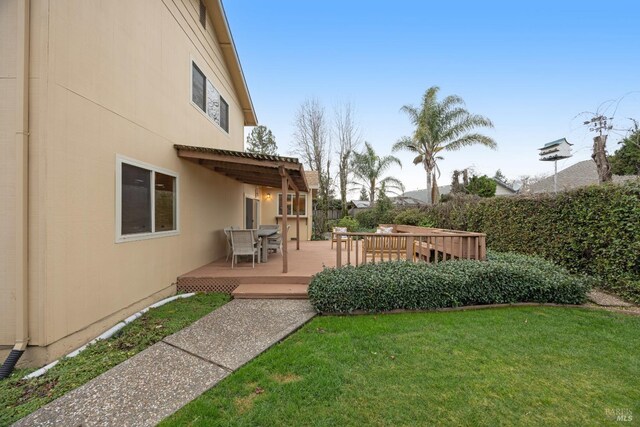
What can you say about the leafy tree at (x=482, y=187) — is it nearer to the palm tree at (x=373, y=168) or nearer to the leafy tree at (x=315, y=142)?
the palm tree at (x=373, y=168)

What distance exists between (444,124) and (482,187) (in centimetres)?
496

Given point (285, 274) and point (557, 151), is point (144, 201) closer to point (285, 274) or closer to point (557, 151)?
point (285, 274)

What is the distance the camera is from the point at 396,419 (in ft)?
7.22

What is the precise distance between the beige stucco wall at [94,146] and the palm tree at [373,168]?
622 inches

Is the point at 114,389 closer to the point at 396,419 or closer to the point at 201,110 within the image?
the point at 396,419

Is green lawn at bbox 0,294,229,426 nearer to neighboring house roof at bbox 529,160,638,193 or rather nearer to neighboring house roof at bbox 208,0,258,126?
neighboring house roof at bbox 208,0,258,126

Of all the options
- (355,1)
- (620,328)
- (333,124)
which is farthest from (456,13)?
(620,328)

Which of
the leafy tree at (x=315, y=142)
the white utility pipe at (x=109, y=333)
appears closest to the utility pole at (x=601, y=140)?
the leafy tree at (x=315, y=142)

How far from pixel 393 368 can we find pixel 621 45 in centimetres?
1513

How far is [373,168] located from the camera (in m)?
20.8

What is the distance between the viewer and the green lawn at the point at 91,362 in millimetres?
2459

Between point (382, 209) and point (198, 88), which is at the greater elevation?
point (198, 88)

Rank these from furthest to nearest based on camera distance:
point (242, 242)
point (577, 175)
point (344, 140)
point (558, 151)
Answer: point (577, 175)
point (344, 140)
point (558, 151)
point (242, 242)

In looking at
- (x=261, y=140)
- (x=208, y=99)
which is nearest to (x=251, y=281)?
(x=208, y=99)
